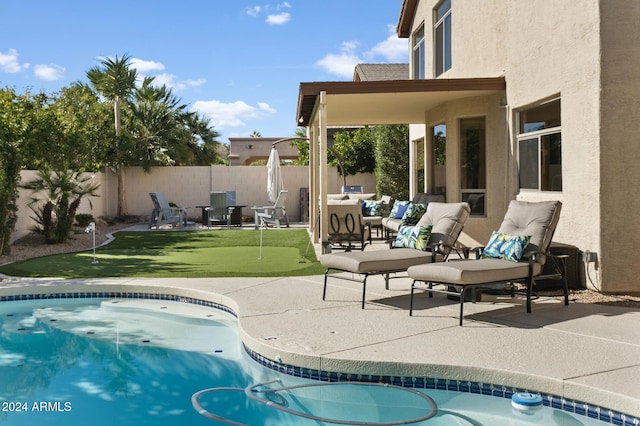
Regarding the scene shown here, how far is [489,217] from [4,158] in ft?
30.3

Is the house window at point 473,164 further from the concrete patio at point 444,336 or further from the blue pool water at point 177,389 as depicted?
the blue pool water at point 177,389

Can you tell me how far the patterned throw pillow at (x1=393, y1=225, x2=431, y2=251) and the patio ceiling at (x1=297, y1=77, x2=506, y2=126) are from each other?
4041 millimetres

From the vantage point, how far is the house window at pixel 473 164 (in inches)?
497

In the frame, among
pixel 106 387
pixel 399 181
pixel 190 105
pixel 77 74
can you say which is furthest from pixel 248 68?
pixel 106 387

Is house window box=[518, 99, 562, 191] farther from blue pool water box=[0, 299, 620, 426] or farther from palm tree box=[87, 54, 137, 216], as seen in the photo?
palm tree box=[87, 54, 137, 216]

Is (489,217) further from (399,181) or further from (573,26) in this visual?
(399,181)

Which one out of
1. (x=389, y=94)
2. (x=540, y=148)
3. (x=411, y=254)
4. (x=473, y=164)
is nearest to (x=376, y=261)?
(x=411, y=254)

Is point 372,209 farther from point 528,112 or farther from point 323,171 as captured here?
point 528,112

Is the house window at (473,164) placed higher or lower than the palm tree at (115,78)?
lower

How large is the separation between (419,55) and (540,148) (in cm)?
850

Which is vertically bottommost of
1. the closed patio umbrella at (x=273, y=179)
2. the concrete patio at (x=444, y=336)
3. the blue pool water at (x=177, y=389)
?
the blue pool water at (x=177, y=389)

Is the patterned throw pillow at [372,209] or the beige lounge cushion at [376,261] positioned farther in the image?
the patterned throw pillow at [372,209]

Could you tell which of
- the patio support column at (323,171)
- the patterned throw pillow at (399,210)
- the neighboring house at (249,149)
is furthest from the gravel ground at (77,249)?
the neighboring house at (249,149)

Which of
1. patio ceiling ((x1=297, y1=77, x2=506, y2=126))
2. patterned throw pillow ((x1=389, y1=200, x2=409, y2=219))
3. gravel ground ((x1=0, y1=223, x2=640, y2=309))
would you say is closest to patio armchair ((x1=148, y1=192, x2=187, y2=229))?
gravel ground ((x1=0, y1=223, x2=640, y2=309))
